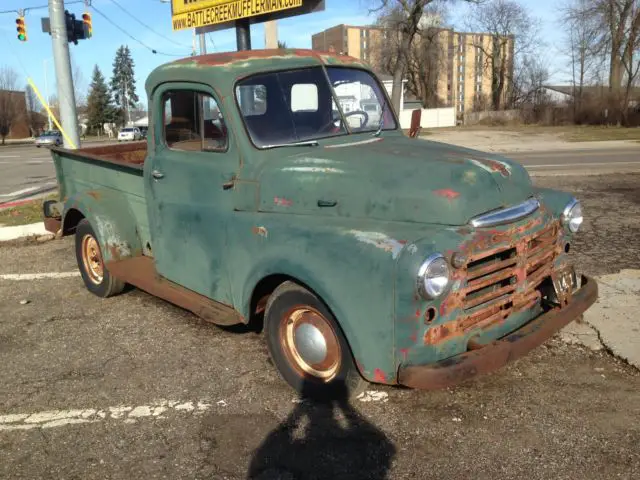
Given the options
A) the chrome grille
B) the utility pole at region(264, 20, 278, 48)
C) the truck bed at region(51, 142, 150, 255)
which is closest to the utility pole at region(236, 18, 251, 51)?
the utility pole at region(264, 20, 278, 48)

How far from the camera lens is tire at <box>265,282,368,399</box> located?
3191 mm

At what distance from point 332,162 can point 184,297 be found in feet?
5.20

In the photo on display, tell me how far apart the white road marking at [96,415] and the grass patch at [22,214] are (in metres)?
6.29

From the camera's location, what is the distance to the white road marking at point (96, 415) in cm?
331

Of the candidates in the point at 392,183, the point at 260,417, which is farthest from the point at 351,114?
the point at 260,417

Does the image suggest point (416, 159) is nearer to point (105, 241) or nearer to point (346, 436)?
point (346, 436)

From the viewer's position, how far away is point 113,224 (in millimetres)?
5000

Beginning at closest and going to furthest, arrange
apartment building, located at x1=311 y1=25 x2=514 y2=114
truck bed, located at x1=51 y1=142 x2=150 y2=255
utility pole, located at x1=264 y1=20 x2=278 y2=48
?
truck bed, located at x1=51 y1=142 x2=150 y2=255, utility pole, located at x1=264 y1=20 x2=278 y2=48, apartment building, located at x1=311 y1=25 x2=514 y2=114

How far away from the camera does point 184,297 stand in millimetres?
4180

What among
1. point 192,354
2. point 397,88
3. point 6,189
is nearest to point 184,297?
point 192,354

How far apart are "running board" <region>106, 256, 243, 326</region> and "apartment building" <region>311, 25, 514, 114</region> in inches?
2489

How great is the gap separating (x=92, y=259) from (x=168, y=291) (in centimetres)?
159

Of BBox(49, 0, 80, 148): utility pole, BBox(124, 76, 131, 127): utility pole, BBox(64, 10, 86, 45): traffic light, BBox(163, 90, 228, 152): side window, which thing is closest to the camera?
BBox(163, 90, 228, 152): side window

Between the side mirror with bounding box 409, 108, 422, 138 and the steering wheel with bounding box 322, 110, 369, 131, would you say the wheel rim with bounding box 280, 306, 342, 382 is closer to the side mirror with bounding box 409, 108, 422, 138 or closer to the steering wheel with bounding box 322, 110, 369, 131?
the steering wheel with bounding box 322, 110, 369, 131
